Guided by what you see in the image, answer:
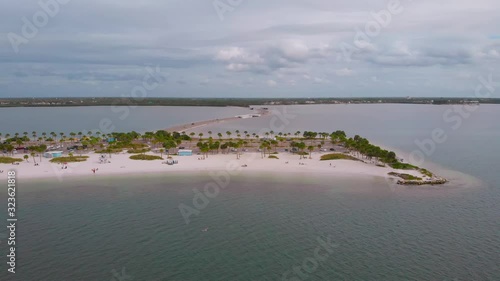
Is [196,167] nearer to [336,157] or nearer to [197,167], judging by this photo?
[197,167]

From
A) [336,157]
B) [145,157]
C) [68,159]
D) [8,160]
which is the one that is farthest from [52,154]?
[336,157]

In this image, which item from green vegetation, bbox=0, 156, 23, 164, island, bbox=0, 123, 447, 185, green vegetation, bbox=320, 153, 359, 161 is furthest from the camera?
green vegetation, bbox=320, 153, 359, 161

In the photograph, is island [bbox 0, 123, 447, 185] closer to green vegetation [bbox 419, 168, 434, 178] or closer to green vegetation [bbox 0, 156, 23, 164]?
green vegetation [bbox 0, 156, 23, 164]

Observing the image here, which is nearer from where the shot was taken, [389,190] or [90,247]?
[90,247]

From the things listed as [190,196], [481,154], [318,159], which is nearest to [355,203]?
[190,196]

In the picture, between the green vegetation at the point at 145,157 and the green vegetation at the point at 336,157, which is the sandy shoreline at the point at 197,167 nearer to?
the green vegetation at the point at 145,157

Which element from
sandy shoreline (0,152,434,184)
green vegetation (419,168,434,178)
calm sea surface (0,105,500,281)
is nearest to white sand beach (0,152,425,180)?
sandy shoreline (0,152,434,184)

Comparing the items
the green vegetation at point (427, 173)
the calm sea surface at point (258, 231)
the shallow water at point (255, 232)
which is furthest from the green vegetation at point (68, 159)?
the green vegetation at point (427, 173)

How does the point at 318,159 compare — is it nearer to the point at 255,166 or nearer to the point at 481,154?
the point at 255,166
